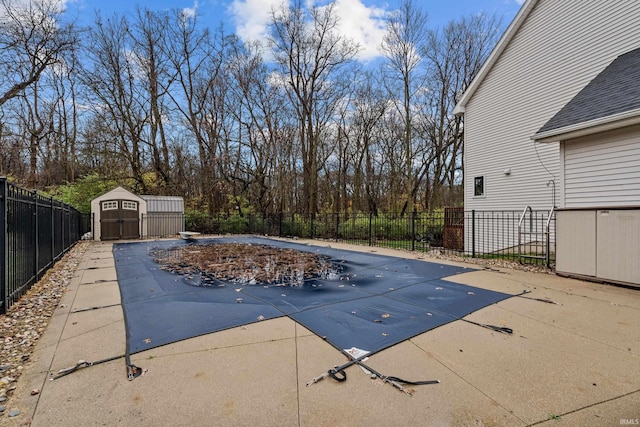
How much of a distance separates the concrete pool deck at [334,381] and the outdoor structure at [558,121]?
3.38 m

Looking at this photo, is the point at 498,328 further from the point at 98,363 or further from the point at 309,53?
the point at 309,53

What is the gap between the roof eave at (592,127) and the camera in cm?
545

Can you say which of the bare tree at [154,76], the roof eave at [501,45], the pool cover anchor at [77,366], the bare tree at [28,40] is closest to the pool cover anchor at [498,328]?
the pool cover anchor at [77,366]

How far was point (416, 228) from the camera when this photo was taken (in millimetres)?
15422

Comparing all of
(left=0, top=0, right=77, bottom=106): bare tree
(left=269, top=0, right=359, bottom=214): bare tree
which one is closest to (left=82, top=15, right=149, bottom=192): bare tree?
(left=0, top=0, right=77, bottom=106): bare tree

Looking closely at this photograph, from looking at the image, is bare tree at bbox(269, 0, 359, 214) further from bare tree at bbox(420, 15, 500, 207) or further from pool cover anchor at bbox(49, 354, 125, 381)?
pool cover anchor at bbox(49, 354, 125, 381)

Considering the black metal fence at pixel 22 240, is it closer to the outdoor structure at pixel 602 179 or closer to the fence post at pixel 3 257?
the fence post at pixel 3 257

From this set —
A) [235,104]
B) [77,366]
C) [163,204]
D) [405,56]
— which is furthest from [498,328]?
[235,104]

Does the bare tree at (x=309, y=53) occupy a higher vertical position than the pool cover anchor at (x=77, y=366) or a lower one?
higher

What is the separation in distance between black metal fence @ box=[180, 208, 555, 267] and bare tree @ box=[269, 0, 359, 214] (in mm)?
2349

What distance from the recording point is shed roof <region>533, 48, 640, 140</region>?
5.74 meters

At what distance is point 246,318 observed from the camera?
357cm

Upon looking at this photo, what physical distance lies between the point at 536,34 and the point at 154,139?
67.0 ft

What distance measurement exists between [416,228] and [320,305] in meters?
12.4
